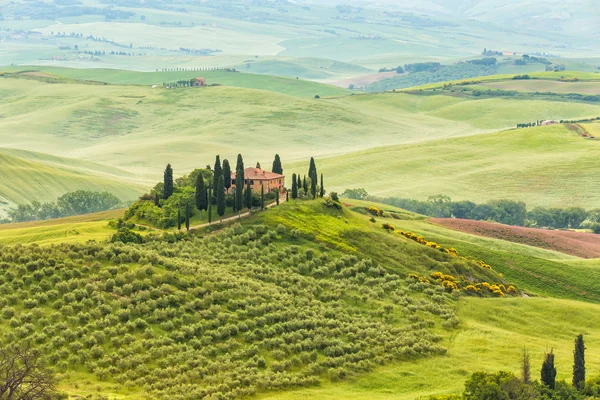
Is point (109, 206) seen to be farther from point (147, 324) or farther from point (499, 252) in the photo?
point (147, 324)

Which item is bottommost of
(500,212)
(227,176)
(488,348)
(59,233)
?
(500,212)

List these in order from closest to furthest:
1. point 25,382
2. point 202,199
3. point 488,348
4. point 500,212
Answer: point 25,382 → point 488,348 → point 202,199 → point 500,212

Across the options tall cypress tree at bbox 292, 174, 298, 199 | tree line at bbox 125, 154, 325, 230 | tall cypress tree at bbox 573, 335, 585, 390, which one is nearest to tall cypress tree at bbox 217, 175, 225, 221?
tree line at bbox 125, 154, 325, 230

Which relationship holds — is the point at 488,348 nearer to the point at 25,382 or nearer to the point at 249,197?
the point at 249,197

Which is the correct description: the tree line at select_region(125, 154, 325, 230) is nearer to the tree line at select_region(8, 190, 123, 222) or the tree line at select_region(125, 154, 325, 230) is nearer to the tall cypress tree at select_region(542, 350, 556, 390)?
the tall cypress tree at select_region(542, 350, 556, 390)

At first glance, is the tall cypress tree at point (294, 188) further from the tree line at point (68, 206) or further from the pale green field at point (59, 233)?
the tree line at point (68, 206)

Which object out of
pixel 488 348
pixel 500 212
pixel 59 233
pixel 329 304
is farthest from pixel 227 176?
pixel 500 212

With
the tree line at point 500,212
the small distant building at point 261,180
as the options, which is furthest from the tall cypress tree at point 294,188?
the tree line at point 500,212
